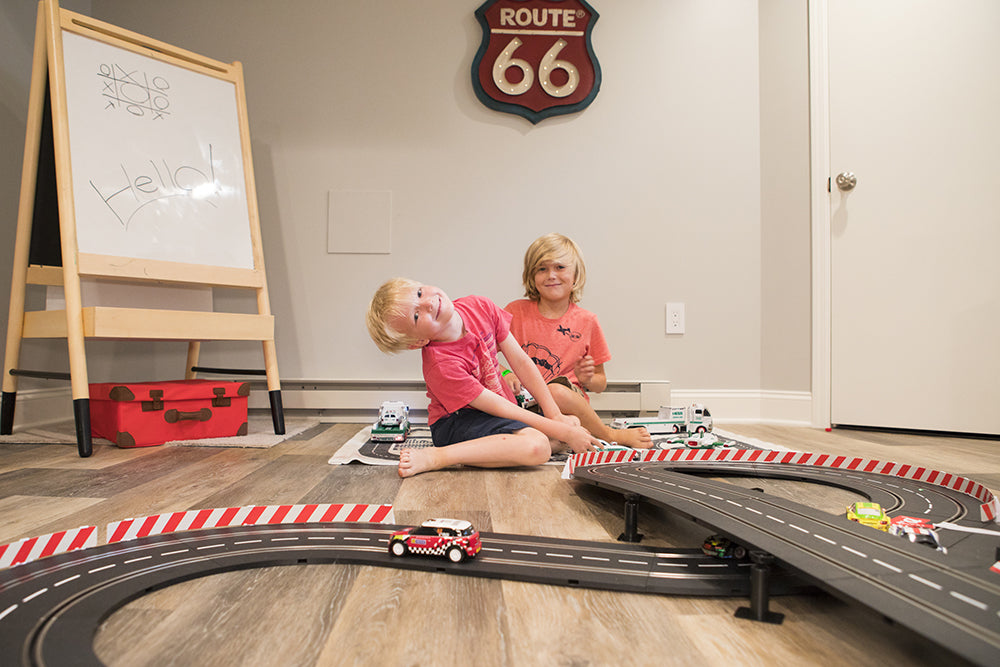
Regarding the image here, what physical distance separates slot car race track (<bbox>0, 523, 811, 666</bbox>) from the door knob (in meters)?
2.04

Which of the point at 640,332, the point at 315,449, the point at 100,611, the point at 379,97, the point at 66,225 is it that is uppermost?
the point at 379,97

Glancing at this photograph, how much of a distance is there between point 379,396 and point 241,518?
148cm

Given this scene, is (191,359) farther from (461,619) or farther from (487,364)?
(461,619)

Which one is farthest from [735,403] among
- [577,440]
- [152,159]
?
[152,159]

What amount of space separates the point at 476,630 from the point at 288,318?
2.08m

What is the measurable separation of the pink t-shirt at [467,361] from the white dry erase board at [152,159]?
92cm

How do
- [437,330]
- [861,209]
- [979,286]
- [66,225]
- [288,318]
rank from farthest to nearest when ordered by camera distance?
[288,318]
[861,209]
[979,286]
[66,225]
[437,330]

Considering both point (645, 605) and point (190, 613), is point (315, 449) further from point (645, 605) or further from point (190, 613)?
point (645, 605)

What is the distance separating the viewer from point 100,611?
58 cm


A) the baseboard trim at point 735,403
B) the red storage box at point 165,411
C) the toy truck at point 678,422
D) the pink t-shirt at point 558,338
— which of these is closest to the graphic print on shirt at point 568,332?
the pink t-shirt at point 558,338

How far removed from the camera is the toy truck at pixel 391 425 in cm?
183

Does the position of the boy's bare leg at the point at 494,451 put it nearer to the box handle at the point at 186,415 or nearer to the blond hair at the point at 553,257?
the blond hair at the point at 553,257

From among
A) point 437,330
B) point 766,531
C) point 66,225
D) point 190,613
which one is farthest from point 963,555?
point 66,225

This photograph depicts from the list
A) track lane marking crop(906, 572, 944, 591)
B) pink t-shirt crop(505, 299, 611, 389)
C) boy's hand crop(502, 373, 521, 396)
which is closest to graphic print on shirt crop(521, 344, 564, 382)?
pink t-shirt crop(505, 299, 611, 389)
